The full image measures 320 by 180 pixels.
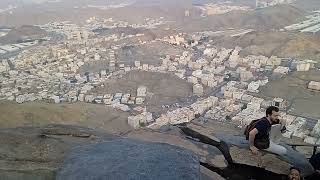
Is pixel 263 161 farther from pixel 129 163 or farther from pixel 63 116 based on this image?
pixel 63 116

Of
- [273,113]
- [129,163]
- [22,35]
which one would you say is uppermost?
[273,113]

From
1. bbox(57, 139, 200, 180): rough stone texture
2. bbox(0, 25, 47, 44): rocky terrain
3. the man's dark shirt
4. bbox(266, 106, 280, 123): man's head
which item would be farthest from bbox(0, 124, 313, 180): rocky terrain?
bbox(0, 25, 47, 44): rocky terrain

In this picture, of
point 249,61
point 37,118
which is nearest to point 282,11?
point 249,61

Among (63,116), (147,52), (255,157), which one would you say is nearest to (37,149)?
(255,157)

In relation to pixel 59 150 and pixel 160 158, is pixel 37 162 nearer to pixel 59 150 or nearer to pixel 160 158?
pixel 59 150

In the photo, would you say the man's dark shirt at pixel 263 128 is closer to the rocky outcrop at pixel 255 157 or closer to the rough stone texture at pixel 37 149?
the rocky outcrop at pixel 255 157

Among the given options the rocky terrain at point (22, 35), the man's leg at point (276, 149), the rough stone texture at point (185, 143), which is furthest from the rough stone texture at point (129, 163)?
the rocky terrain at point (22, 35)

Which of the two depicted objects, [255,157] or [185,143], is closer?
[255,157]
